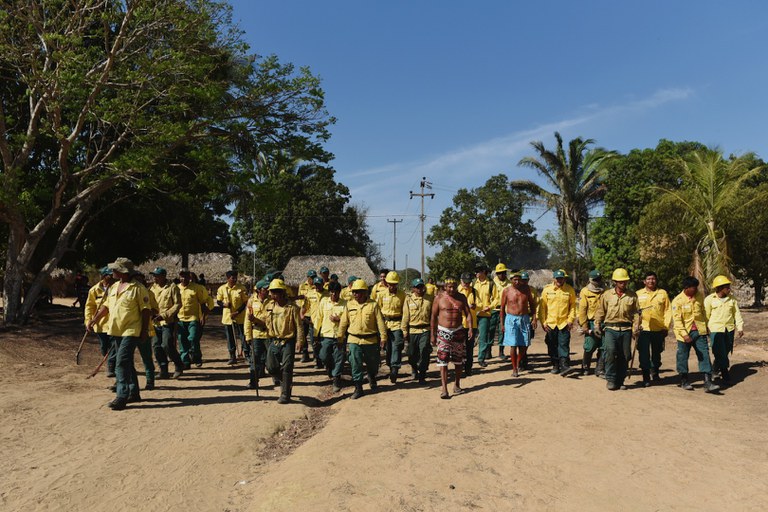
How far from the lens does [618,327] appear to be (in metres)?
8.07

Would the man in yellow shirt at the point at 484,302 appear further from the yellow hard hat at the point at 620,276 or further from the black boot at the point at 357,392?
the black boot at the point at 357,392

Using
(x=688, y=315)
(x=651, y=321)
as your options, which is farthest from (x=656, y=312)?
(x=688, y=315)

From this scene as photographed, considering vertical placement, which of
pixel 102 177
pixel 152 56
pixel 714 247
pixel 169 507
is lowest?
pixel 169 507

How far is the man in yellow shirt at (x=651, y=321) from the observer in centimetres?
844

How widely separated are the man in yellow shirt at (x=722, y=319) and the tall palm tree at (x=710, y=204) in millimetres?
7123

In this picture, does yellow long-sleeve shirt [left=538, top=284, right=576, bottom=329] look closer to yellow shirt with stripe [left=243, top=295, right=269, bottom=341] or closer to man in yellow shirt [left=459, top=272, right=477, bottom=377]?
man in yellow shirt [left=459, top=272, right=477, bottom=377]

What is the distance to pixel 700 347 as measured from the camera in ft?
26.7

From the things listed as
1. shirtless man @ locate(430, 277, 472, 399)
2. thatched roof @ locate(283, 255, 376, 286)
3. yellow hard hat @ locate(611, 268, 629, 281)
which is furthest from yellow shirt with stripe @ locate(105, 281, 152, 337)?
thatched roof @ locate(283, 255, 376, 286)

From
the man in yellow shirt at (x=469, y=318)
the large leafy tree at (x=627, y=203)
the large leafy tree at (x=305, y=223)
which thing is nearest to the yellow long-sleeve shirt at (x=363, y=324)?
the man in yellow shirt at (x=469, y=318)

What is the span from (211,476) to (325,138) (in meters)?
13.8

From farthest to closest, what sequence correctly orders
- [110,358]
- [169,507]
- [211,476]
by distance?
[110,358]
[211,476]
[169,507]

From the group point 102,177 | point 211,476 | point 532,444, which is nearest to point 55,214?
point 102,177

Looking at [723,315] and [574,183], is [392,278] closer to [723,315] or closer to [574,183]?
[723,315]

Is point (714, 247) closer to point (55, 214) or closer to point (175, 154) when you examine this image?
point (175, 154)
